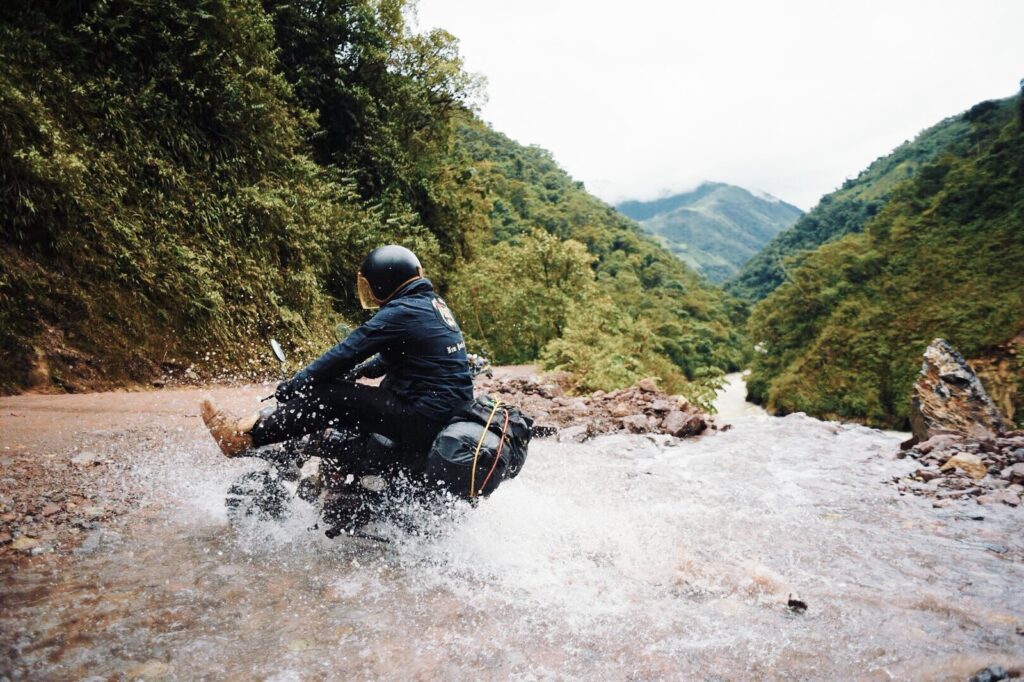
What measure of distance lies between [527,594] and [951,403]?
28.0 feet

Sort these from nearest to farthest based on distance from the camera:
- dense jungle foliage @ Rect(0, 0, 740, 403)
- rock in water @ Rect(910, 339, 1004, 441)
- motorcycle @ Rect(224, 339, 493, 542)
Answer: motorcycle @ Rect(224, 339, 493, 542) → dense jungle foliage @ Rect(0, 0, 740, 403) → rock in water @ Rect(910, 339, 1004, 441)

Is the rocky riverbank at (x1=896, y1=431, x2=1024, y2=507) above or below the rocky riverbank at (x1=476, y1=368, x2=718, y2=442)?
above

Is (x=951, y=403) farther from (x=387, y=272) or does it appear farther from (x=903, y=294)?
(x=903, y=294)

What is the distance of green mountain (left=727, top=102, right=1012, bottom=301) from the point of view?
75500 mm


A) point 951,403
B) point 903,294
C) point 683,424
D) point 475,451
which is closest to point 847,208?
point 903,294

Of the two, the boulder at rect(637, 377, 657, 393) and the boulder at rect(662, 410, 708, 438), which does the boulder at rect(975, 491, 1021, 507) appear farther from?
the boulder at rect(637, 377, 657, 393)

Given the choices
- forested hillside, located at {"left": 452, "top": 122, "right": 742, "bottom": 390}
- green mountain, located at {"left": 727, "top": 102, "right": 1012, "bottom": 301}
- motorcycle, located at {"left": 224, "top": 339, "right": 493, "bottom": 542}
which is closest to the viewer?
motorcycle, located at {"left": 224, "top": 339, "right": 493, "bottom": 542}

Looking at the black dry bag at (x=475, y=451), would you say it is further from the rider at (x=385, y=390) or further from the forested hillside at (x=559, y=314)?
the forested hillside at (x=559, y=314)

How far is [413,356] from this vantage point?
3.34 metres

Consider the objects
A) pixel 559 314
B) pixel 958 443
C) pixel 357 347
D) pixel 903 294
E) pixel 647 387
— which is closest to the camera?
pixel 357 347

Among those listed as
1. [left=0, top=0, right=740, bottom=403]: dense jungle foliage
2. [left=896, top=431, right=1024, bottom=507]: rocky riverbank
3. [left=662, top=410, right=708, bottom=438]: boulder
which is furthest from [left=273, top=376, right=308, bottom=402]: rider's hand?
[left=662, top=410, right=708, bottom=438]: boulder

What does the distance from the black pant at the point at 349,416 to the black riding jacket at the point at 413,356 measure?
7 cm

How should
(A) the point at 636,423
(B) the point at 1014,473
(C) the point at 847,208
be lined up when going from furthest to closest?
(C) the point at 847,208 → (A) the point at 636,423 → (B) the point at 1014,473

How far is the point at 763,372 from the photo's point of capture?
44062mm
